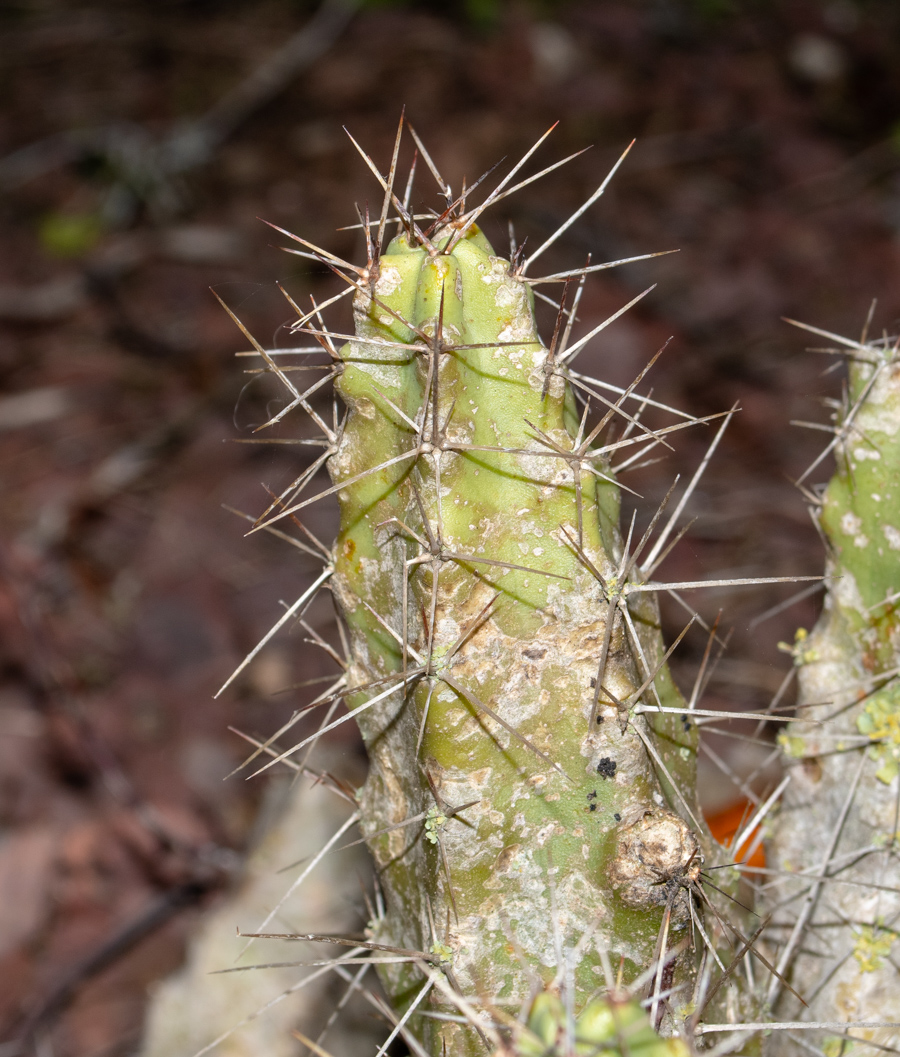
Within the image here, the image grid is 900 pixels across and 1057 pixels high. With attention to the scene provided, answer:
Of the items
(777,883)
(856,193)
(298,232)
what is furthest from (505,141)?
(777,883)

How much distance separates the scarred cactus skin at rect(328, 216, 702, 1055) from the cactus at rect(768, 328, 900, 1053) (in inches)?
16.1

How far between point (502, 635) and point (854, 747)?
0.70 metres

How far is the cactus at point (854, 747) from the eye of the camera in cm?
138

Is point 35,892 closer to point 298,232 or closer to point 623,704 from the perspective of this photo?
point 623,704

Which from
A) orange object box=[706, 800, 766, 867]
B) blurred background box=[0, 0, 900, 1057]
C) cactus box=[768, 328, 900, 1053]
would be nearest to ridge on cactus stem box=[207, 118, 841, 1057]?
cactus box=[768, 328, 900, 1053]

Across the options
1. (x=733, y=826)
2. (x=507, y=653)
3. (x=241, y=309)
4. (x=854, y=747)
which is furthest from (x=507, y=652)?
(x=241, y=309)

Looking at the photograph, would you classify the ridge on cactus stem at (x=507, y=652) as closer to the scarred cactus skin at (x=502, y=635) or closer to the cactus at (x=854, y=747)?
the scarred cactus skin at (x=502, y=635)

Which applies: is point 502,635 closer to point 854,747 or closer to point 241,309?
point 854,747

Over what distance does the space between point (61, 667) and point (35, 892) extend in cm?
75

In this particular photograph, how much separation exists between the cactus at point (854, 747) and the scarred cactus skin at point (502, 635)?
1.34 ft

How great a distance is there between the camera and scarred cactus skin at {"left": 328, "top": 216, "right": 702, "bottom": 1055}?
3.60 ft

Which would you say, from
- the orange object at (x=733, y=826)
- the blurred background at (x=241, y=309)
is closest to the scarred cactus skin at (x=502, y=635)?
the orange object at (x=733, y=826)

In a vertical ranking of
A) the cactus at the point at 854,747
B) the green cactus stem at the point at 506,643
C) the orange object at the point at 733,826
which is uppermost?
the green cactus stem at the point at 506,643

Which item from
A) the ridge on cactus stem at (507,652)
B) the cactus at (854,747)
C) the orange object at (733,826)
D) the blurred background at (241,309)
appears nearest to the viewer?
the ridge on cactus stem at (507,652)
